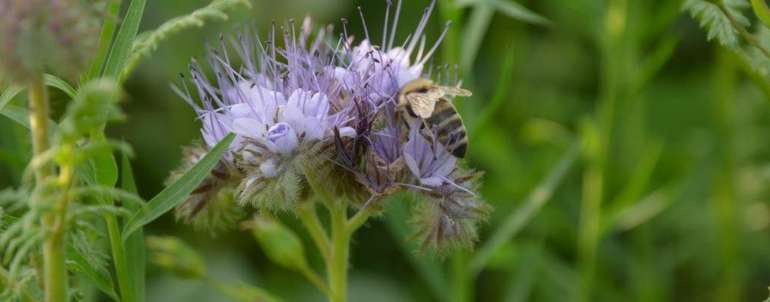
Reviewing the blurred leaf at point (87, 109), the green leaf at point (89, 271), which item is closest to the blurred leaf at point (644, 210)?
the green leaf at point (89, 271)

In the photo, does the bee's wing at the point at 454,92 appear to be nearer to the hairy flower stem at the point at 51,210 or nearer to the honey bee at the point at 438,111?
the honey bee at the point at 438,111

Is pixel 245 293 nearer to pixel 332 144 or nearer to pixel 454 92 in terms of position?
pixel 332 144

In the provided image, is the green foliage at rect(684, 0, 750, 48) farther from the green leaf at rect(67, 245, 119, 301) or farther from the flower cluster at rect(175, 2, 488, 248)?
the green leaf at rect(67, 245, 119, 301)

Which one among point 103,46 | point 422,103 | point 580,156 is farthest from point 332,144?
point 580,156

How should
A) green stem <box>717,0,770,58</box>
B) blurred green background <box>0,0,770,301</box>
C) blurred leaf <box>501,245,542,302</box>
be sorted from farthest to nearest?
blurred green background <box>0,0,770,301</box> < blurred leaf <box>501,245,542,302</box> < green stem <box>717,0,770,58</box>

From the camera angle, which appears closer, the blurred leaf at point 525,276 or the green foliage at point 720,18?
the green foliage at point 720,18

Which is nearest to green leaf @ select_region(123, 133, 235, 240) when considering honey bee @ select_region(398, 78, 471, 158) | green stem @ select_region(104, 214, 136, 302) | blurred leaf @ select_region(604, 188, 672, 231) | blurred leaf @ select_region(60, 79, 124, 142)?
green stem @ select_region(104, 214, 136, 302)
